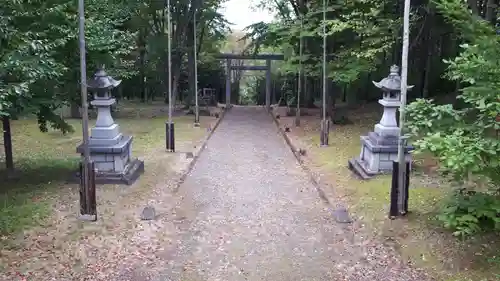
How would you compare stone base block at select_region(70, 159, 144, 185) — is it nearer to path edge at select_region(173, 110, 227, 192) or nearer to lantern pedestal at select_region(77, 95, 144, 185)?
lantern pedestal at select_region(77, 95, 144, 185)

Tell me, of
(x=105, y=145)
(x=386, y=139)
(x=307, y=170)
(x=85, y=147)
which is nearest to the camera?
(x=85, y=147)

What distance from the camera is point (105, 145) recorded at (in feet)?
33.5

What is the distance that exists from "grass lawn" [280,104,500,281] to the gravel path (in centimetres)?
34

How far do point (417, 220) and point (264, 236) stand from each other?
96.0 inches

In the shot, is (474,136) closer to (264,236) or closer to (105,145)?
(264,236)

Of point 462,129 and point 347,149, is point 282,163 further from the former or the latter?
point 462,129

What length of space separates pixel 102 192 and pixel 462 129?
673cm

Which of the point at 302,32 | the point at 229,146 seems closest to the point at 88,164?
the point at 229,146

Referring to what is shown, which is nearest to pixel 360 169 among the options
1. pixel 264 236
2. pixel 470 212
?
pixel 264 236

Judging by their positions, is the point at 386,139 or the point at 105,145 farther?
the point at 386,139

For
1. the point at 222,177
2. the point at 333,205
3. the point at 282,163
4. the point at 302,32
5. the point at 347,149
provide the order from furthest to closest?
the point at 302,32
the point at 347,149
the point at 282,163
the point at 222,177
the point at 333,205

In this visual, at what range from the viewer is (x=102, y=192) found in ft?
30.7

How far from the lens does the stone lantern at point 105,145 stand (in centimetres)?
1008

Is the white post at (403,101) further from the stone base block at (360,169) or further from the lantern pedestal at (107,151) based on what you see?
the lantern pedestal at (107,151)
